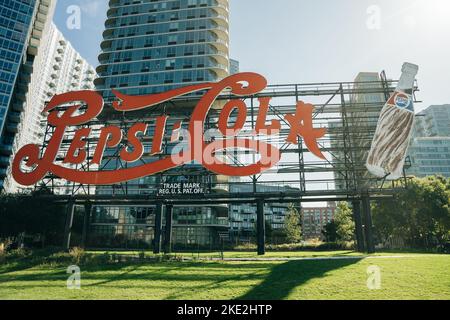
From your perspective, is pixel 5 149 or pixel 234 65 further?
pixel 234 65

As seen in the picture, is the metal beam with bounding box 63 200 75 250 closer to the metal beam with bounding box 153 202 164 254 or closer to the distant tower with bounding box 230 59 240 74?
the metal beam with bounding box 153 202 164 254

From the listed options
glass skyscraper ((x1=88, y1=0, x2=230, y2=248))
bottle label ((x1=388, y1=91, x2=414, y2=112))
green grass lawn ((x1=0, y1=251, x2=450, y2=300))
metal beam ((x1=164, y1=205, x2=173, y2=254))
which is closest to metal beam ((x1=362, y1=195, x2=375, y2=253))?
bottle label ((x1=388, y1=91, x2=414, y2=112))

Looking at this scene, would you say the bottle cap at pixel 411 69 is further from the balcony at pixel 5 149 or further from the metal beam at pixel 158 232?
the balcony at pixel 5 149

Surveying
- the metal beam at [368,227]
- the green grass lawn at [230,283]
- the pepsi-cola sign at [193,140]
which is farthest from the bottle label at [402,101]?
the green grass lawn at [230,283]

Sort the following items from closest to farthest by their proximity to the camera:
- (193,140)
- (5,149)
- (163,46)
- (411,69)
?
(411,69), (193,140), (163,46), (5,149)

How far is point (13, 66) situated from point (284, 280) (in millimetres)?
90156

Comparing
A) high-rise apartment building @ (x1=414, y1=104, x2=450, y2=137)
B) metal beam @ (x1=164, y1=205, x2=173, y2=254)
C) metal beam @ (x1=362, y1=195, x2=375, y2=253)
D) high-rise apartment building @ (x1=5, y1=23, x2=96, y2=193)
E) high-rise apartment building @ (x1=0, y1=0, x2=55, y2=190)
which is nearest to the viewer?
metal beam @ (x1=362, y1=195, x2=375, y2=253)

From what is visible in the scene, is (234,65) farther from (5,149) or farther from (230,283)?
(230,283)

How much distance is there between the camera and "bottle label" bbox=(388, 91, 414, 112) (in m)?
26.5

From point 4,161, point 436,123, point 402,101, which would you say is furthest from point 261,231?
point 436,123

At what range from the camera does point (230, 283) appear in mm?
13828

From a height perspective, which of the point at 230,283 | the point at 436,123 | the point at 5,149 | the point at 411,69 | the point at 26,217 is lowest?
the point at 230,283

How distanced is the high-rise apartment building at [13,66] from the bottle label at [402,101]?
3334 inches
